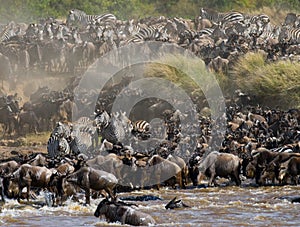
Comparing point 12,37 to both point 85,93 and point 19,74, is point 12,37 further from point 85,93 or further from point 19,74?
point 85,93

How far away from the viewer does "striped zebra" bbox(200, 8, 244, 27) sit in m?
42.8

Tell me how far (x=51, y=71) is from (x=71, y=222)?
18785 mm

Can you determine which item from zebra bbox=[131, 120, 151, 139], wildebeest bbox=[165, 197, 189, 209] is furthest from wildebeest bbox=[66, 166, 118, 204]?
zebra bbox=[131, 120, 151, 139]

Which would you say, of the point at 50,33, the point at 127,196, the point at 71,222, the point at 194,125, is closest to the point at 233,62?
the point at 194,125

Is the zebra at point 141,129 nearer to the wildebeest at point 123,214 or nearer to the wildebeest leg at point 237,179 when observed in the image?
the wildebeest leg at point 237,179

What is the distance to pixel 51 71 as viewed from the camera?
3247cm

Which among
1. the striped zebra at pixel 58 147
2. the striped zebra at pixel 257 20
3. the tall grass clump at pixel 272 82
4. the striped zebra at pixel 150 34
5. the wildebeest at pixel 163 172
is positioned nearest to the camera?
the wildebeest at pixel 163 172

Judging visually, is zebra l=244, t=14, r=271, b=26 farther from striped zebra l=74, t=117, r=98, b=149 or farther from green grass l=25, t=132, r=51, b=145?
striped zebra l=74, t=117, r=98, b=149

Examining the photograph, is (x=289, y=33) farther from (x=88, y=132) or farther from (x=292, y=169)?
(x=292, y=169)

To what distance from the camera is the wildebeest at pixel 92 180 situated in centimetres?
1523

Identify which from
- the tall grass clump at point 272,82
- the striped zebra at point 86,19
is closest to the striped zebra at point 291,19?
the striped zebra at point 86,19

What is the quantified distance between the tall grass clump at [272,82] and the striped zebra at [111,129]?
5448 mm

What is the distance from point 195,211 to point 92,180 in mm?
1941

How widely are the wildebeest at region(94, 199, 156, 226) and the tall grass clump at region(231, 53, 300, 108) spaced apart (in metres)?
13.0
